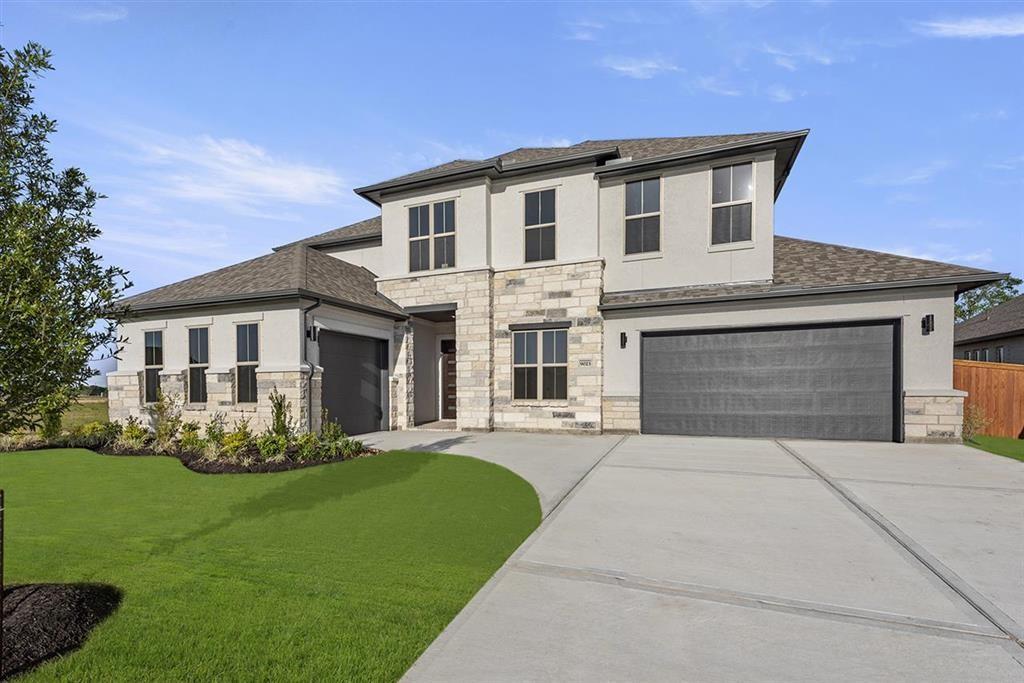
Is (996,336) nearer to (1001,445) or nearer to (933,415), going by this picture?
(1001,445)

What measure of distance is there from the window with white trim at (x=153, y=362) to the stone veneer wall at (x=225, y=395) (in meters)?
0.22

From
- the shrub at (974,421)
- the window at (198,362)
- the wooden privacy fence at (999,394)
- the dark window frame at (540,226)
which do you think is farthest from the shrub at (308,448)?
the wooden privacy fence at (999,394)

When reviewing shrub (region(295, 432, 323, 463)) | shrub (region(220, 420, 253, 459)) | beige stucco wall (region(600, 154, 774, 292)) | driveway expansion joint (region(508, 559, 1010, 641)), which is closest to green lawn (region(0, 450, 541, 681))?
driveway expansion joint (region(508, 559, 1010, 641))

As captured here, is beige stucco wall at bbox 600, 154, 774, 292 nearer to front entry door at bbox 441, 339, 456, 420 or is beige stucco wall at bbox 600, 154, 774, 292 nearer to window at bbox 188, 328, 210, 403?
front entry door at bbox 441, 339, 456, 420

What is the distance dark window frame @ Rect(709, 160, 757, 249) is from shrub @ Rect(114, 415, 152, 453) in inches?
569

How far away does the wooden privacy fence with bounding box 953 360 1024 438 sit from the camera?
39.1 feet

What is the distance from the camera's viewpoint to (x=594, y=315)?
474 inches

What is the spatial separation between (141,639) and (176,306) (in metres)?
11.4

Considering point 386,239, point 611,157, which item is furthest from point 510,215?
point 386,239

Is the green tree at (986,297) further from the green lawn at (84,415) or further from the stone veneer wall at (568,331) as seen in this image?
the green lawn at (84,415)

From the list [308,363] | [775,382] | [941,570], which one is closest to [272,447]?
[308,363]

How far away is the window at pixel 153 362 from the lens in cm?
1245

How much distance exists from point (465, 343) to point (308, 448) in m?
5.36

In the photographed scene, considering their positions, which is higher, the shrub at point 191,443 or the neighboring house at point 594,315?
the neighboring house at point 594,315
